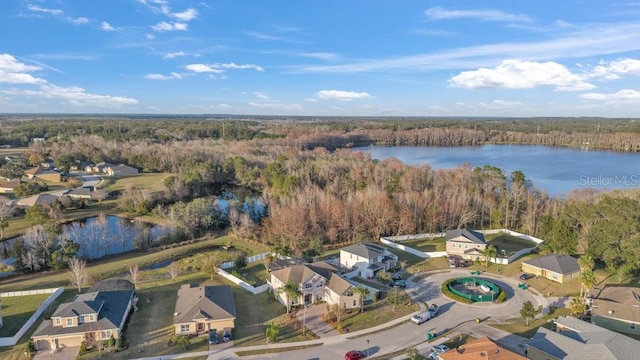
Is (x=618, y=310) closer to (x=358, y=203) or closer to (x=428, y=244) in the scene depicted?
(x=428, y=244)

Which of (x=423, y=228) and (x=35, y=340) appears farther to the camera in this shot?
(x=423, y=228)

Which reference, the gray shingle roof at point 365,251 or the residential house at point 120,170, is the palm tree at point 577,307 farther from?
the residential house at point 120,170

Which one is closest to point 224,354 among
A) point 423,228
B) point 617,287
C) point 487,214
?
point 617,287

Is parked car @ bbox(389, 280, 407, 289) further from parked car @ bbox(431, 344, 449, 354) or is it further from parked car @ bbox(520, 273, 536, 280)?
parked car @ bbox(520, 273, 536, 280)

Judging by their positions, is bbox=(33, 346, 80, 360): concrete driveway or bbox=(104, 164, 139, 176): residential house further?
bbox=(104, 164, 139, 176): residential house

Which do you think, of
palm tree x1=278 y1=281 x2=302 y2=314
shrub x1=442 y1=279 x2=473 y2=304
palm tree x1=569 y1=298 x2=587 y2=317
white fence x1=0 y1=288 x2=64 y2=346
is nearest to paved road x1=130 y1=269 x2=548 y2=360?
shrub x1=442 y1=279 x2=473 y2=304

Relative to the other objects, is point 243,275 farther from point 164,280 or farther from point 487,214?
point 487,214
